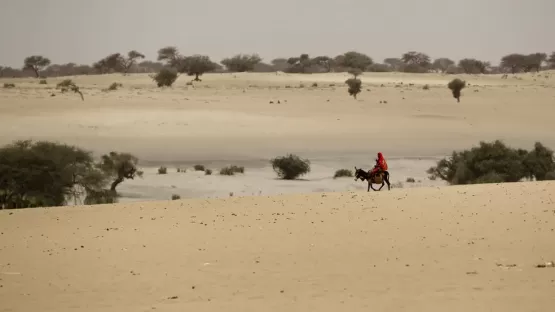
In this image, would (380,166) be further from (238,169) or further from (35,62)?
(35,62)

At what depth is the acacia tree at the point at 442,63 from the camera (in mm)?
152000

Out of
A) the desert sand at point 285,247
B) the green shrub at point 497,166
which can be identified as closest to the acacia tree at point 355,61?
the desert sand at point 285,247

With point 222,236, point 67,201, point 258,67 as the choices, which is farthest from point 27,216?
point 258,67

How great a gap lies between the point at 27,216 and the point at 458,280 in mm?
9804

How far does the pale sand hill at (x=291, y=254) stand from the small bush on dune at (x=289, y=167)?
1295 centimetres

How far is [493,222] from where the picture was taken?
14.7 meters

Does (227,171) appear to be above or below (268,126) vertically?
below

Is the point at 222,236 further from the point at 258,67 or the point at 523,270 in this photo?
the point at 258,67

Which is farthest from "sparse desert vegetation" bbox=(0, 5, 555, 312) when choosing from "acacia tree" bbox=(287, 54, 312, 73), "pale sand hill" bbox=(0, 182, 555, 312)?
"acacia tree" bbox=(287, 54, 312, 73)

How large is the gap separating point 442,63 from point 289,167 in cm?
A: 13780

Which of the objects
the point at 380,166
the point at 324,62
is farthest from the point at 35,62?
the point at 380,166

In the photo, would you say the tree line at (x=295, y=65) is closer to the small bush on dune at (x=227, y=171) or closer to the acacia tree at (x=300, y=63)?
the acacia tree at (x=300, y=63)

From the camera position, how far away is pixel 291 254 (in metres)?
12.3

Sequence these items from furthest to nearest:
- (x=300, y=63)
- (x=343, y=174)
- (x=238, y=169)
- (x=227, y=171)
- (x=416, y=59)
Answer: (x=416, y=59) < (x=300, y=63) < (x=238, y=169) < (x=227, y=171) < (x=343, y=174)
